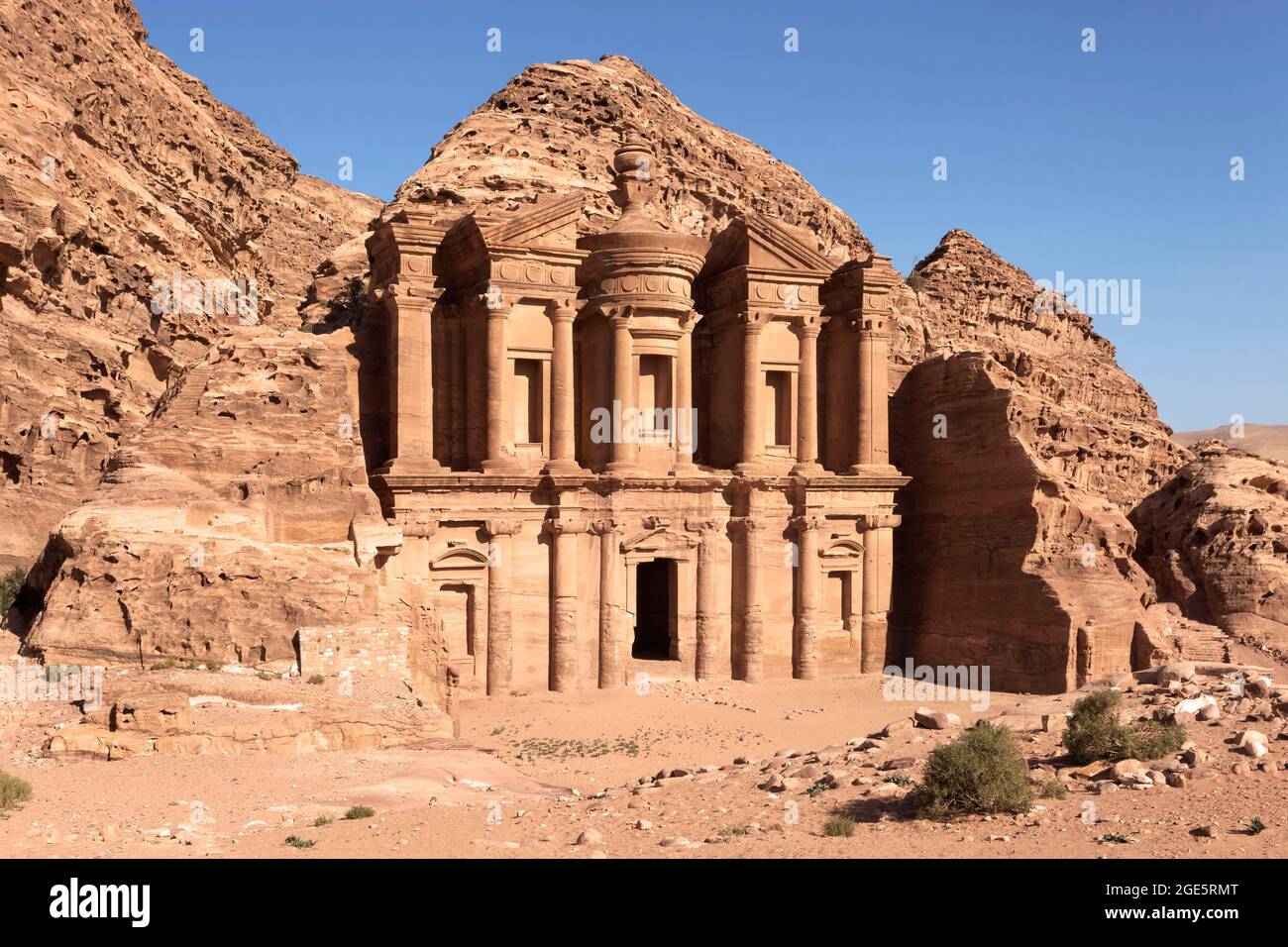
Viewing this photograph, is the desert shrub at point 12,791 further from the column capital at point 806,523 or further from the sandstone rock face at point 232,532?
the column capital at point 806,523

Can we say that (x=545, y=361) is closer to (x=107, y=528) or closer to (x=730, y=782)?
(x=107, y=528)

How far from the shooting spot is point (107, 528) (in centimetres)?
1920

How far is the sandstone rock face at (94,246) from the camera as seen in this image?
2473 centimetres

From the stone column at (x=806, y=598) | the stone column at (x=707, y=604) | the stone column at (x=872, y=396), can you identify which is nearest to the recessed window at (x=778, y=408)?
the stone column at (x=872, y=396)

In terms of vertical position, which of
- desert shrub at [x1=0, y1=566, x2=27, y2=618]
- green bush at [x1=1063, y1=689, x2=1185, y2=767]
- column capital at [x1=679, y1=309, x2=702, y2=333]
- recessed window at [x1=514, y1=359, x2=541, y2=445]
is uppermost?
column capital at [x1=679, y1=309, x2=702, y2=333]

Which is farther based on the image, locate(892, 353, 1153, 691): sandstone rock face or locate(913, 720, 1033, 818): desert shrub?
locate(892, 353, 1153, 691): sandstone rock face

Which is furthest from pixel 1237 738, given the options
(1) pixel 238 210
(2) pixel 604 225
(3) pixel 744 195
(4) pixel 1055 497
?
(1) pixel 238 210

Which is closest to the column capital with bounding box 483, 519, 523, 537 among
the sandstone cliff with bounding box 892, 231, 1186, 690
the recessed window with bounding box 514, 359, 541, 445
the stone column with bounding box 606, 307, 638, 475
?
the recessed window with bounding box 514, 359, 541, 445

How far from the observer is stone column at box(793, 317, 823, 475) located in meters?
31.7

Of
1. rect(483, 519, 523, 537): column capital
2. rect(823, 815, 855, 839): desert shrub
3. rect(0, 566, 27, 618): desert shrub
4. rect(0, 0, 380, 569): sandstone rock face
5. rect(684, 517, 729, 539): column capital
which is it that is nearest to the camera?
rect(823, 815, 855, 839): desert shrub

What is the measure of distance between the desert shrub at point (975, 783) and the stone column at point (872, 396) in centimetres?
2017

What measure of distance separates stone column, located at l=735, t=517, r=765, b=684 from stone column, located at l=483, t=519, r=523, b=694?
23.1 ft

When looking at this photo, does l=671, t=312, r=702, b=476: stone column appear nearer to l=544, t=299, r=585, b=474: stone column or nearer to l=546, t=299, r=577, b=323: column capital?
l=544, t=299, r=585, b=474: stone column

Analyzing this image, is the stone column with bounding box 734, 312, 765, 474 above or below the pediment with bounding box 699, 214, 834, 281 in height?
below
